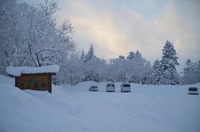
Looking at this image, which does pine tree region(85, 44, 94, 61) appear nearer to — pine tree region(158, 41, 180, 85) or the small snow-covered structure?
pine tree region(158, 41, 180, 85)

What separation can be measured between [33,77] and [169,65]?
47083 millimetres

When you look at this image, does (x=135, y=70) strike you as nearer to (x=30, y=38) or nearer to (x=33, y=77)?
(x=30, y=38)

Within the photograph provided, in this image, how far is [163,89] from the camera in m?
44.3

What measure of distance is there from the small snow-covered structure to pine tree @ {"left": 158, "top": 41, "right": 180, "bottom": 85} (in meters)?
45.5

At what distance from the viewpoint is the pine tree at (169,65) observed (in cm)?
5647

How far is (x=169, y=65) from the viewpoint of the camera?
56938 mm

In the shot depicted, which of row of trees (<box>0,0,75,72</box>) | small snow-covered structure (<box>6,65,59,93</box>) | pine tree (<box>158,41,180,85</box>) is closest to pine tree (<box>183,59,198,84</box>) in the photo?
pine tree (<box>158,41,180,85</box>)

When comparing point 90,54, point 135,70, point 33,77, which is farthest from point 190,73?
point 33,77

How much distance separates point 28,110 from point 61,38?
78.2 ft

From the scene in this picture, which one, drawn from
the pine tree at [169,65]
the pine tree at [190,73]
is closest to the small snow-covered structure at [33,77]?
the pine tree at [169,65]

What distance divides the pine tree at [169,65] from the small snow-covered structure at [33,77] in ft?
149

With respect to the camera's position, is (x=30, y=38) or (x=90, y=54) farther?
(x=90, y=54)

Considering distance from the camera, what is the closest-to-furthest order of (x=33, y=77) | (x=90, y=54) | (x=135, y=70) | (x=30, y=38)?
1. (x=33, y=77)
2. (x=30, y=38)
3. (x=135, y=70)
4. (x=90, y=54)

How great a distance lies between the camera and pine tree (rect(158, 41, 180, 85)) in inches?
2223
